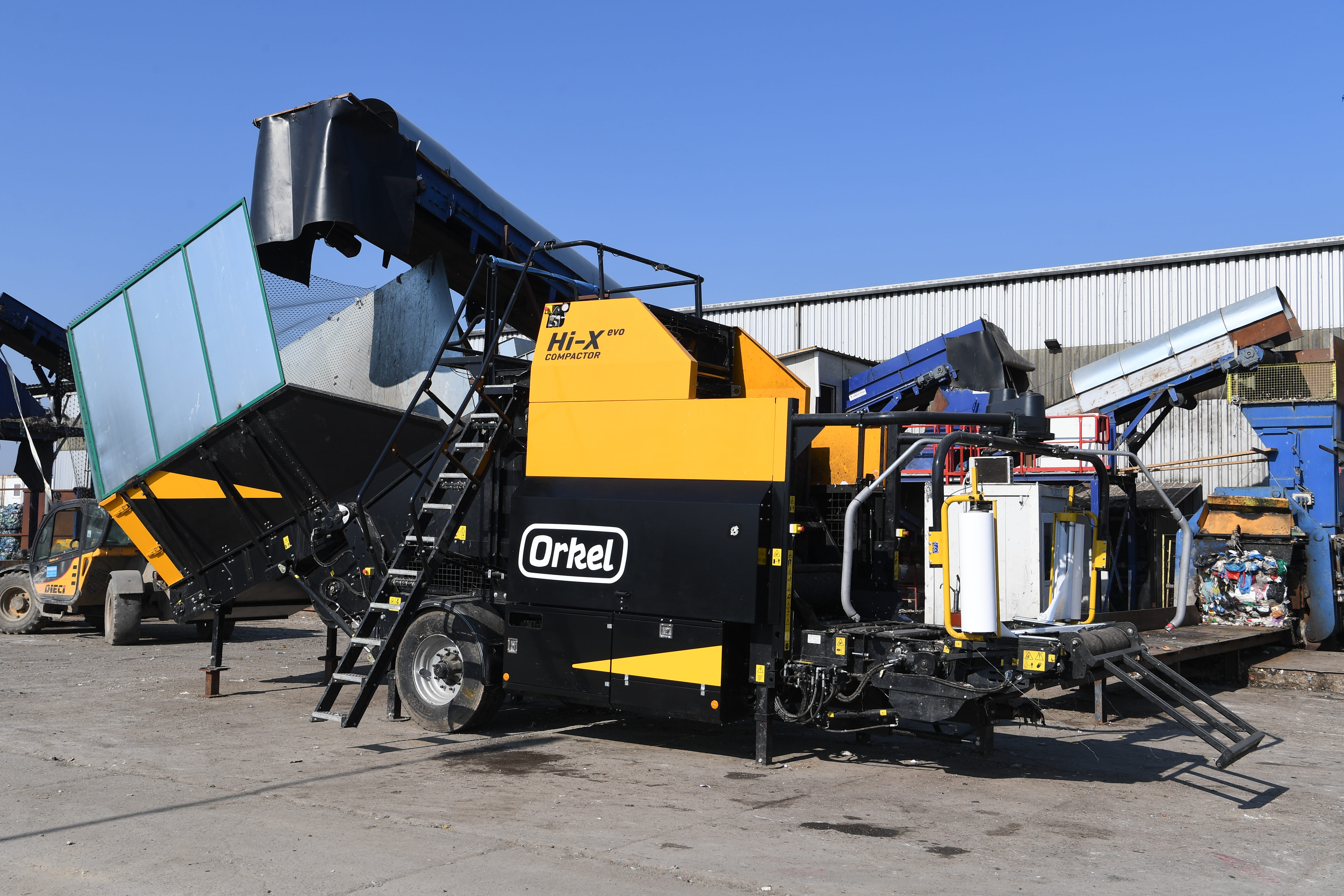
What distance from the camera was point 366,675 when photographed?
8.59m

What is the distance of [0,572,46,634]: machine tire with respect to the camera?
16.7 m

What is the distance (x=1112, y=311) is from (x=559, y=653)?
21410 millimetres

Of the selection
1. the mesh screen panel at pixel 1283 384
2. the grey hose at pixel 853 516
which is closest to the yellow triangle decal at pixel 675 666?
the grey hose at pixel 853 516

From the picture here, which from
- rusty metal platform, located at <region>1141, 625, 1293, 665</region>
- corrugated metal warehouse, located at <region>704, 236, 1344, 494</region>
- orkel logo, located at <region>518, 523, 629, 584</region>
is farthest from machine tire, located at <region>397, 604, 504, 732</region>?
corrugated metal warehouse, located at <region>704, 236, 1344, 494</region>

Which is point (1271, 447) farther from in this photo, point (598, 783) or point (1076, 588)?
point (598, 783)

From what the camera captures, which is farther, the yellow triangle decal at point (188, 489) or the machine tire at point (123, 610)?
the machine tire at point (123, 610)

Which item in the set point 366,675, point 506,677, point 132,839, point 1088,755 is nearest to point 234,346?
point 366,675

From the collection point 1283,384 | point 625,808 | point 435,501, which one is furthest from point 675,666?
point 1283,384

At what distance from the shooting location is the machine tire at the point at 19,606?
1666 centimetres

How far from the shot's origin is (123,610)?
15.4 meters

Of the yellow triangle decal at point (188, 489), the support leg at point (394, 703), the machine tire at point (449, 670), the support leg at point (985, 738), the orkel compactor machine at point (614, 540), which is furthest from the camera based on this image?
the yellow triangle decal at point (188, 489)

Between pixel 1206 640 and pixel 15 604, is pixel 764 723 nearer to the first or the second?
pixel 1206 640

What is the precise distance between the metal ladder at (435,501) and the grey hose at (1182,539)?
450 cm

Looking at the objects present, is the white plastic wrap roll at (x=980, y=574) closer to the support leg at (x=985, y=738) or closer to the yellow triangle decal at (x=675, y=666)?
the support leg at (x=985, y=738)
